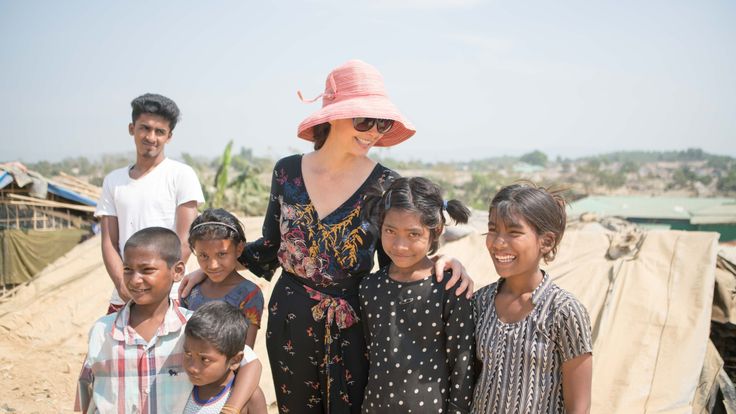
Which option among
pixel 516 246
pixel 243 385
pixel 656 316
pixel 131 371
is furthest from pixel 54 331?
pixel 516 246

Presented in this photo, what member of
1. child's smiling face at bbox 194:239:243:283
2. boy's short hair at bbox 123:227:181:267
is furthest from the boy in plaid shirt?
child's smiling face at bbox 194:239:243:283

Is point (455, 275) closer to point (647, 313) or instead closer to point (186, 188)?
point (186, 188)

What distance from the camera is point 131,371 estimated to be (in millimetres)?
1749

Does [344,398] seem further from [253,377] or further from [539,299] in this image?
[539,299]

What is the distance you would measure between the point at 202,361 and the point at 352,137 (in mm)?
891

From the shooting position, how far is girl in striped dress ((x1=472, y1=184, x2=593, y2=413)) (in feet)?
5.37

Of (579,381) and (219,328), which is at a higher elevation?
(219,328)

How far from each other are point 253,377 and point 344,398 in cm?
34

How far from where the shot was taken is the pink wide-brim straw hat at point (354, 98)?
6.57 feet

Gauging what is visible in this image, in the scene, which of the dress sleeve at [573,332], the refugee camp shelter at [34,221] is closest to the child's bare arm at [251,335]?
the dress sleeve at [573,332]

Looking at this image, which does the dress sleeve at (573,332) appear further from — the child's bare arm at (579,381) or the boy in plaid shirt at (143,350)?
the boy in plaid shirt at (143,350)

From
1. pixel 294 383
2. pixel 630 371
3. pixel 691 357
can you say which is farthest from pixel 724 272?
pixel 294 383

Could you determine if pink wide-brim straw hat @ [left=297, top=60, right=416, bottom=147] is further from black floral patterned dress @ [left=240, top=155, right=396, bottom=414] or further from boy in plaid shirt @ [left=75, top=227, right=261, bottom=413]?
boy in plaid shirt @ [left=75, top=227, right=261, bottom=413]

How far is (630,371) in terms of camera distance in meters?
3.66
